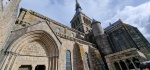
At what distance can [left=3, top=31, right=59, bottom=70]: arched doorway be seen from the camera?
7.16m

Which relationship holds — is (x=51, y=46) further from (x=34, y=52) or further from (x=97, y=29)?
(x=97, y=29)

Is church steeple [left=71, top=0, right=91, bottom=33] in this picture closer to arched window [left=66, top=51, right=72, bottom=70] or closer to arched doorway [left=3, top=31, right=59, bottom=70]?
arched window [left=66, top=51, right=72, bottom=70]

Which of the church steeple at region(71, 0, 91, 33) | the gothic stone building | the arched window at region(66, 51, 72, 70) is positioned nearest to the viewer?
the gothic stone building

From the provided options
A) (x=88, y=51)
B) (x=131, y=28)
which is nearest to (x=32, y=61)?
(x=88, y=51)

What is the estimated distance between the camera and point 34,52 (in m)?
9.11

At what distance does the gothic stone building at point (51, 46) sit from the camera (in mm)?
6713

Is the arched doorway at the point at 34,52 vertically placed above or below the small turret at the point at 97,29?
below

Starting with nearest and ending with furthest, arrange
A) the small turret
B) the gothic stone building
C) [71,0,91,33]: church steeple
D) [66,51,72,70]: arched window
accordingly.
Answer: the gothic stone building < [66,51,72,70]: arched window < the small turret < [71,0,91,33]: church steeple

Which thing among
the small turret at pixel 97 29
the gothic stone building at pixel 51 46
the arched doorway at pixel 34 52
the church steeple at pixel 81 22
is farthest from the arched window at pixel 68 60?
the church steeple at pixel 81 22

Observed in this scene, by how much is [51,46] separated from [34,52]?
1908 mm

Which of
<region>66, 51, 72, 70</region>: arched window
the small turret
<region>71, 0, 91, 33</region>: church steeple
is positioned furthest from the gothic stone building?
<region>71, 0, 91, 33</region>: church steeple

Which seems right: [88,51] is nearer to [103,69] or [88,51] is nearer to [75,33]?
[103,69]

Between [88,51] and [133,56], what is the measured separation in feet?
20.2

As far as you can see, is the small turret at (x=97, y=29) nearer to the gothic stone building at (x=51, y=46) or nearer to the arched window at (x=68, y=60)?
the gothic stone building at (x=51, y=46)
